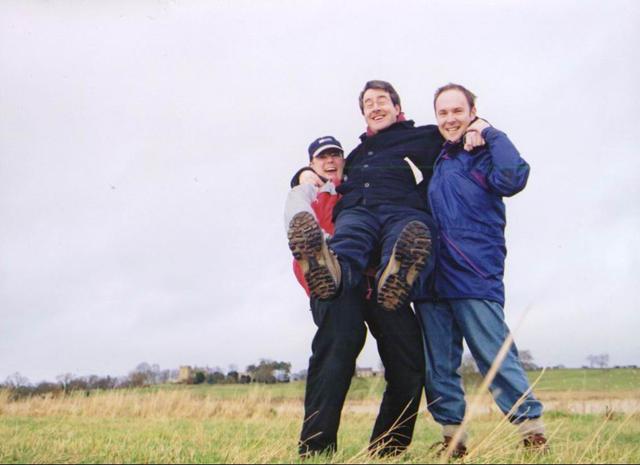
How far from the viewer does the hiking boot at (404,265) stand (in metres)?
3.16

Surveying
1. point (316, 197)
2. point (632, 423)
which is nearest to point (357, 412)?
point (632, 423)

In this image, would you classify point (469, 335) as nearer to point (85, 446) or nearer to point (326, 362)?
point (326, 362)

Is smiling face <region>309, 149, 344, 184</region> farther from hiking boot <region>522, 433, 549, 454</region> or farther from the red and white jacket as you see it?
hiking boot <region>522, 433, 549, 454</region>

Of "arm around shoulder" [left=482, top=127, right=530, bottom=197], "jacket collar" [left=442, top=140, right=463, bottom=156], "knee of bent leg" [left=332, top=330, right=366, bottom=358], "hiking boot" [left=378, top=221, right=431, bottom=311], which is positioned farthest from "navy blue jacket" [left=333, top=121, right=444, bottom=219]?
"knee of bent leg" [left=332, top=330, right=366, bottom=358]

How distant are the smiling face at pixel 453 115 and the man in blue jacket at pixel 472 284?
0.23ft

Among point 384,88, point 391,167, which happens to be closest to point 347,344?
point 391,167

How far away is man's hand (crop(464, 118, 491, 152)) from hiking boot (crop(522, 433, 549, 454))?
163 cm

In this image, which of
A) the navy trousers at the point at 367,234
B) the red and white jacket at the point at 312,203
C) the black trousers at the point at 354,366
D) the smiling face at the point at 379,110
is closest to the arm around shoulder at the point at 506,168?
the navy trousers at the point at 367,234

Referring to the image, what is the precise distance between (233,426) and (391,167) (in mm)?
5042

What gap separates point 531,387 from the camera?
326 cm

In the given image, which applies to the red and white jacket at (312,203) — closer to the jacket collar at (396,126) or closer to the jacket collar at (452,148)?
the jacket collar at (396,126)

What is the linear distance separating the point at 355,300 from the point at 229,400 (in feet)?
28.4

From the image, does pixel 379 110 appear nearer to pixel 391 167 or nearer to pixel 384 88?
pixel 384 88

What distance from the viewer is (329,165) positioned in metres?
4.13
